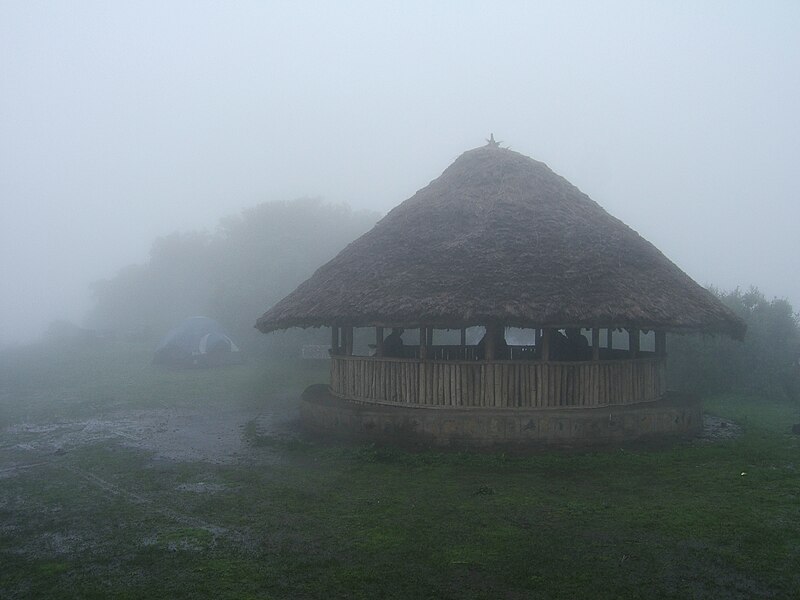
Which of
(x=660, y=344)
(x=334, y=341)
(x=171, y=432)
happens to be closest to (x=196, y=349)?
(x=171, y=432)

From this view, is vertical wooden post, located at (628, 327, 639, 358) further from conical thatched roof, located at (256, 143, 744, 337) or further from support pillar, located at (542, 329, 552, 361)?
support pillar, located at (542, 329, 552, 361)

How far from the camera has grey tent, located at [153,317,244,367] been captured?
3066 cm

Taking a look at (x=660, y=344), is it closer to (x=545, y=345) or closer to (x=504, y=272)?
(x=545, y=345)

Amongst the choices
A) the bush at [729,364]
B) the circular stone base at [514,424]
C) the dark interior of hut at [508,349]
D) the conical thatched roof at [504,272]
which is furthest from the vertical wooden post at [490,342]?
the bush at [729,364]

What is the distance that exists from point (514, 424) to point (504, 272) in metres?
2.67

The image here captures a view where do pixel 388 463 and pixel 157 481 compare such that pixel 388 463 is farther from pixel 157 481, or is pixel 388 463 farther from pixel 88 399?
pixel 88 399

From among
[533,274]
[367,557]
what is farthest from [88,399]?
[367,557]

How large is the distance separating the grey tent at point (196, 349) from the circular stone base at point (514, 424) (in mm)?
19662

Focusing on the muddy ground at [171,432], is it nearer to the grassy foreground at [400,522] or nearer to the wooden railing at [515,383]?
the grassy foreground at [400,522]

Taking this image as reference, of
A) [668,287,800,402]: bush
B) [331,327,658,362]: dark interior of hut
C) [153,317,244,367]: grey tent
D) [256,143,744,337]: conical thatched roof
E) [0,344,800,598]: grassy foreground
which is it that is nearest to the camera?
[0,344,800,598]: grassy foreground

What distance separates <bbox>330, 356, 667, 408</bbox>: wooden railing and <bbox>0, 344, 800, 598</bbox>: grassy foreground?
1.12 meters

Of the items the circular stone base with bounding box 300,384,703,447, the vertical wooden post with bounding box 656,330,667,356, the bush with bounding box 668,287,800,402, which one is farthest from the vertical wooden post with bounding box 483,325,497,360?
the bush with bounding box 668,287,800,402

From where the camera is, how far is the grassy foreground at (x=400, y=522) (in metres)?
5.88

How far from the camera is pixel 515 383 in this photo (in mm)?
11922
